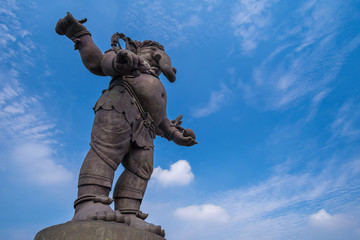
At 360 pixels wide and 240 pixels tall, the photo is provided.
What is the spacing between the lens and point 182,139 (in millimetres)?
4309

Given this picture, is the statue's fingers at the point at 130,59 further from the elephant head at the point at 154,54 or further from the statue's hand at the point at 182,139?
the statue's hand at the point at 182,139

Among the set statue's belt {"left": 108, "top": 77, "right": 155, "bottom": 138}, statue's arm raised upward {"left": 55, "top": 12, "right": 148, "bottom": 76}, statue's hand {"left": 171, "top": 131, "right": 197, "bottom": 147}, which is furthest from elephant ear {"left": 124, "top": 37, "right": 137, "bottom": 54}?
statue's hand {"left": 171, "top": 131, "right": 197, "bottom": 147}

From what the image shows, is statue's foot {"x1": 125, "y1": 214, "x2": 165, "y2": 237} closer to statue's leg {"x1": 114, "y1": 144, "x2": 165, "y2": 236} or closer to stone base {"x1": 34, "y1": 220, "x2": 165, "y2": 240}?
statue's leg {"x1": 114, "y1": 144, "x2": 165, "y2": 236}

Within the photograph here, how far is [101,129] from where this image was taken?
10.1ft

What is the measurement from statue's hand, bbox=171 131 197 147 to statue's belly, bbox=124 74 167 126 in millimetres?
636

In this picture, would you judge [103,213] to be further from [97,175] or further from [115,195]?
[115,195]

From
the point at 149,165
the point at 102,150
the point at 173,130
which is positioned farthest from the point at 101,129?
the point at 173,130

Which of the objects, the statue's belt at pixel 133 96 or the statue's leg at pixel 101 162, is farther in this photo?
the statue's belt at pixel 133 96

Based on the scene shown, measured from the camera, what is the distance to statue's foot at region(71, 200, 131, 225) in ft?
7.65

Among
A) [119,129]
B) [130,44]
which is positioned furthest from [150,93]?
[130,44]

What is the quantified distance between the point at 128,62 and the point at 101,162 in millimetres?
1015

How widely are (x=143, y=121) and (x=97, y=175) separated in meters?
0.89

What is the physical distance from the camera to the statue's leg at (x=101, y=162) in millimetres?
2604

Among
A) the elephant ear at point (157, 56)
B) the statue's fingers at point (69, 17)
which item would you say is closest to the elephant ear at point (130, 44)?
the elephant ear at point (157, 56)
